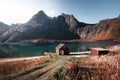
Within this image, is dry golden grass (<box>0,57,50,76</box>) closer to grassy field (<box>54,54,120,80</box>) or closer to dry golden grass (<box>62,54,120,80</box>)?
grassy field (<box>54,54,120,80</box>)

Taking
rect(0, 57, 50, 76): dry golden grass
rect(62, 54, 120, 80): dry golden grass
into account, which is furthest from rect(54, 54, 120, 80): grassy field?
rect(0, 57, 50, 76): dry golden grass

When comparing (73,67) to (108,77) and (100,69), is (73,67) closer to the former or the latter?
(100,69)

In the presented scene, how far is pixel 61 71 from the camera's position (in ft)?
69.6

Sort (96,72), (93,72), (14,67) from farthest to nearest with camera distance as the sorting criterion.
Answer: (14,67) < (93,72) < (96,72)

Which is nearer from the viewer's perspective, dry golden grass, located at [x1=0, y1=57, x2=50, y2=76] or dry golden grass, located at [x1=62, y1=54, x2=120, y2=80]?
dry golden grass, located at [x1=62, y1=54, x2=120, y2=80]

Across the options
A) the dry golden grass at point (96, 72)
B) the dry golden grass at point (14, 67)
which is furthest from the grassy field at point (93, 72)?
the dry golden grass at point (14, 67)

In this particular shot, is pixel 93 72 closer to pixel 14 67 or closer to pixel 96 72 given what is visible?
pixel 96 72

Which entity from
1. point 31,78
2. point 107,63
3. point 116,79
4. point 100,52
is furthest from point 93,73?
point 100,52

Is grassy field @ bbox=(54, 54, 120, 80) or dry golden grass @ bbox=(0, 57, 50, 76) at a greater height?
grassy field @ bbox=(54, 54, 120, 80)

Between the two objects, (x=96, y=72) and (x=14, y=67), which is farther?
(x=14, y=67)

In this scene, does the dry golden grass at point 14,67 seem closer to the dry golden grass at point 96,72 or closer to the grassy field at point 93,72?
the grassy field at point 93,72

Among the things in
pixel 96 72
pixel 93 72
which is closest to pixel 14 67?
pixel 93 72

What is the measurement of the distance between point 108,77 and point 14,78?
10.9m

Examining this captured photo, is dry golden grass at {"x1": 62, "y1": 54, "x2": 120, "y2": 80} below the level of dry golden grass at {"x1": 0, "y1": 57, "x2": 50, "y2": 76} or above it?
above
